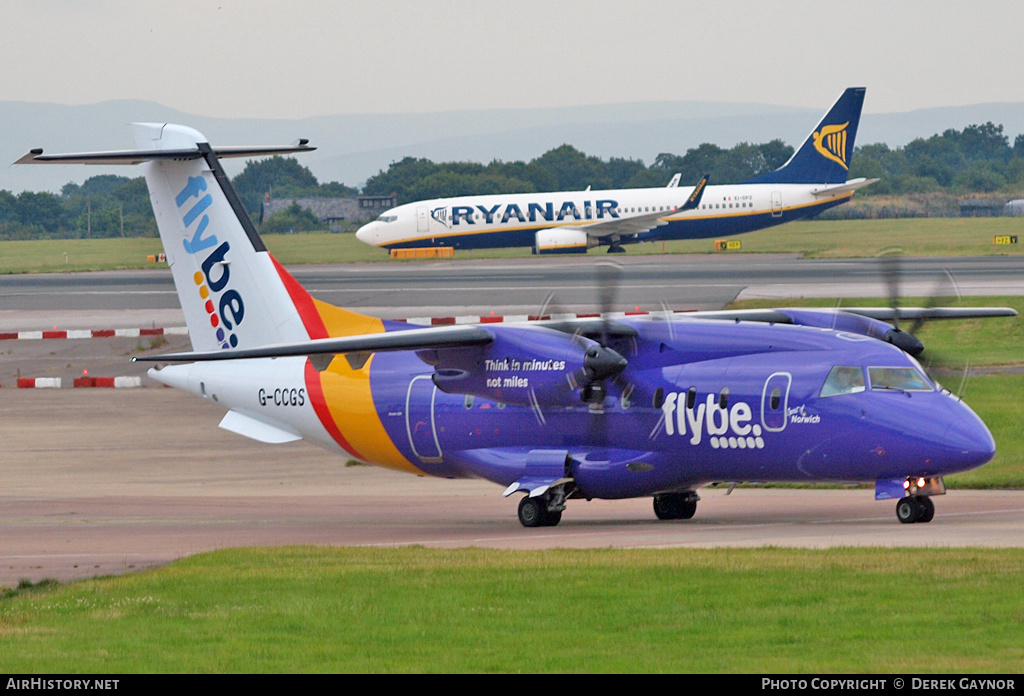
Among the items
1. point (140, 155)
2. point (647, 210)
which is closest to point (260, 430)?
point (140, 155)

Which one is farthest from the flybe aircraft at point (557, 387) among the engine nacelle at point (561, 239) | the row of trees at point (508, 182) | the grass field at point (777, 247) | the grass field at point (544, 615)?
the row of trees at point (508, 182)

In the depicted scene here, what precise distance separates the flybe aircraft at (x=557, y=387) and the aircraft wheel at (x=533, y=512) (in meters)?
0.03

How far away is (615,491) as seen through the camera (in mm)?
21375

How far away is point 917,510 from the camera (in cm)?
1955

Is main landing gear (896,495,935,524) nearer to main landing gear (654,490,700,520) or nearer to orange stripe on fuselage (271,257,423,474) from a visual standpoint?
main landing gear (654,490,700,520)

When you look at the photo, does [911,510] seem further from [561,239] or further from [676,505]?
[561,239]

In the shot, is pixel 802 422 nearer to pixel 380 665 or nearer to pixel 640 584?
pixel 640 584

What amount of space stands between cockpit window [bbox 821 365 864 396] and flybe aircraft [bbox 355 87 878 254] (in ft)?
215

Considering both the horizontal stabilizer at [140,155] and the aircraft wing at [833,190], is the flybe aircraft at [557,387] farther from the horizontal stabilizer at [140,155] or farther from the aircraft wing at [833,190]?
the aircraft wing at [833,190]

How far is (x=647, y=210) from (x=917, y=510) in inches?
2642

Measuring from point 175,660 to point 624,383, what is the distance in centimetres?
1092

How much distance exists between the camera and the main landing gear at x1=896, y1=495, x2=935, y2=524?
19.5 meters
